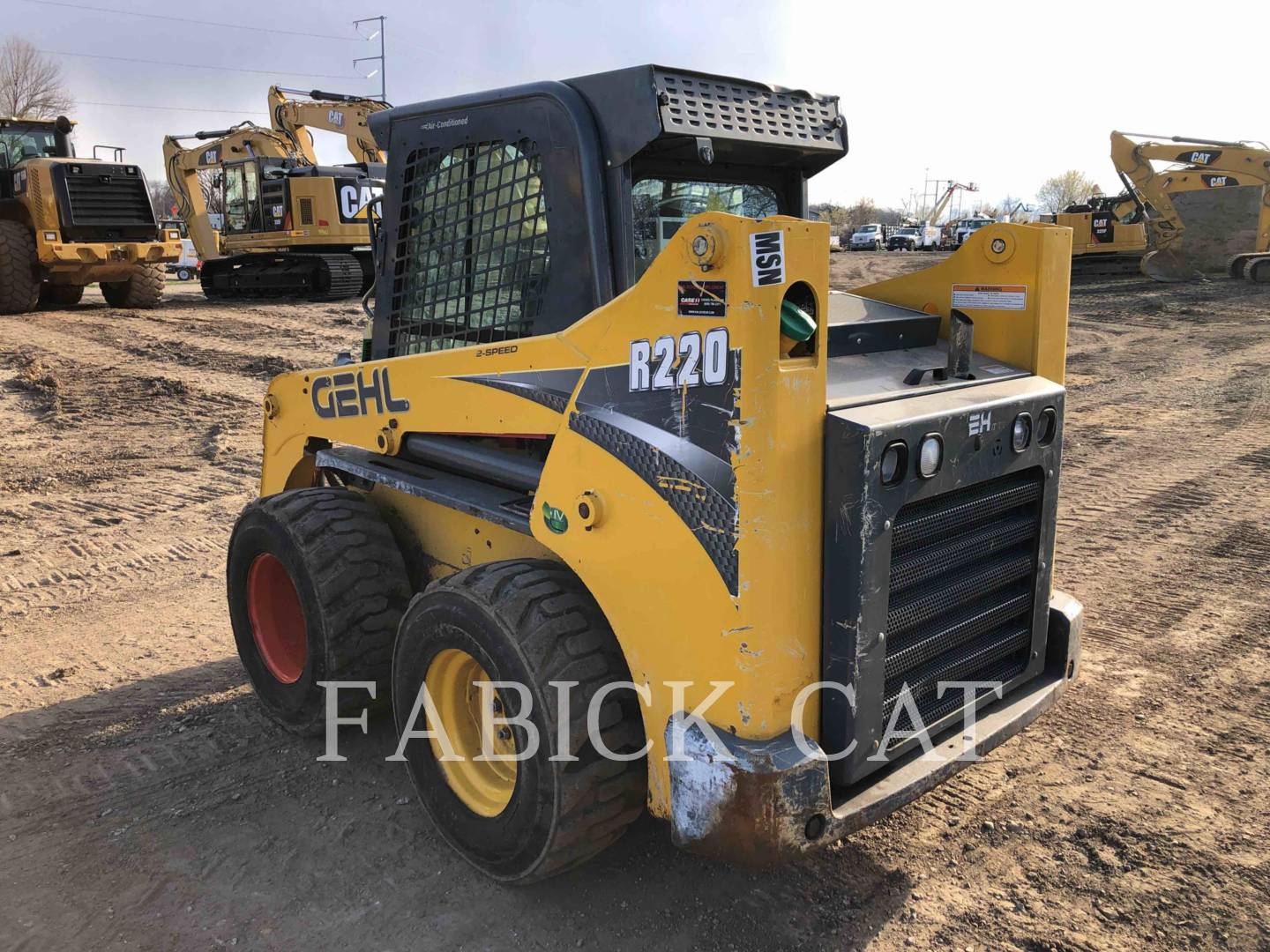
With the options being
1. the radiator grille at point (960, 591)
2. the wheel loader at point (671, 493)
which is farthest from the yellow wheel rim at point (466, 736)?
the radiator grille at point (960, 591)

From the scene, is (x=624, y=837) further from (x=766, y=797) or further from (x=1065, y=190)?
(x=1065, y=190)

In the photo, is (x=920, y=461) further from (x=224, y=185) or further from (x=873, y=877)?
(x=224, y=185)

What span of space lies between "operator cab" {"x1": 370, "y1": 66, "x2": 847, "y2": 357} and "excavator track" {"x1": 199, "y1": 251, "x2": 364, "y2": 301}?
52.7ft

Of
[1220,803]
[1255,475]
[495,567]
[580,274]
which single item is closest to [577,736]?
[495,567]

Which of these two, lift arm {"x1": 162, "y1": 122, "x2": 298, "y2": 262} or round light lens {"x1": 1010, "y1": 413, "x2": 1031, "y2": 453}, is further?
lift arm {"x1": 162, "y1": 122, "x2": 298, "y2": 262}

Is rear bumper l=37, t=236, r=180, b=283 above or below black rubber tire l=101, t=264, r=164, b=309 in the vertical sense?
above

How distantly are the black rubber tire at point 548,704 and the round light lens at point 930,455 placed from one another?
3.08ft

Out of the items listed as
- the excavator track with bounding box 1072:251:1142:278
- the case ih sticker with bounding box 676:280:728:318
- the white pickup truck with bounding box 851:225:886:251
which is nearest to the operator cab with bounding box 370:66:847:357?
the case ih sticker with bounding box 676:280:728:318

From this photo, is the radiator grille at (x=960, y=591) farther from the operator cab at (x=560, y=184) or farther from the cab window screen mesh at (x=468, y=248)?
the cab window screen mesh at (x=468, y=248)

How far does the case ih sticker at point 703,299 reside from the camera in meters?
2.28

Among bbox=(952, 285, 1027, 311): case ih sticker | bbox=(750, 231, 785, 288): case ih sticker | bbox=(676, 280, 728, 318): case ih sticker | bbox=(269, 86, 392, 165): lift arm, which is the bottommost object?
bbox=(952, 285, 1027, 311): case ih sticker

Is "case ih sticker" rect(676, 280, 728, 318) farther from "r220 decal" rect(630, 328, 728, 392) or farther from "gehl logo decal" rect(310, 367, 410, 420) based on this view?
"gehl logo decal" rect(310, 367, 410, 420)

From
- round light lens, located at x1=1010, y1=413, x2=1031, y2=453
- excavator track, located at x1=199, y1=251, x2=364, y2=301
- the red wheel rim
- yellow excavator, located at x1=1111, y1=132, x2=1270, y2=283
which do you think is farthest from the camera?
yellow excavator, located at x1=1111, y1=132, x2=1270, y2=283

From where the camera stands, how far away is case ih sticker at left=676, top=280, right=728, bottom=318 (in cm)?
228
